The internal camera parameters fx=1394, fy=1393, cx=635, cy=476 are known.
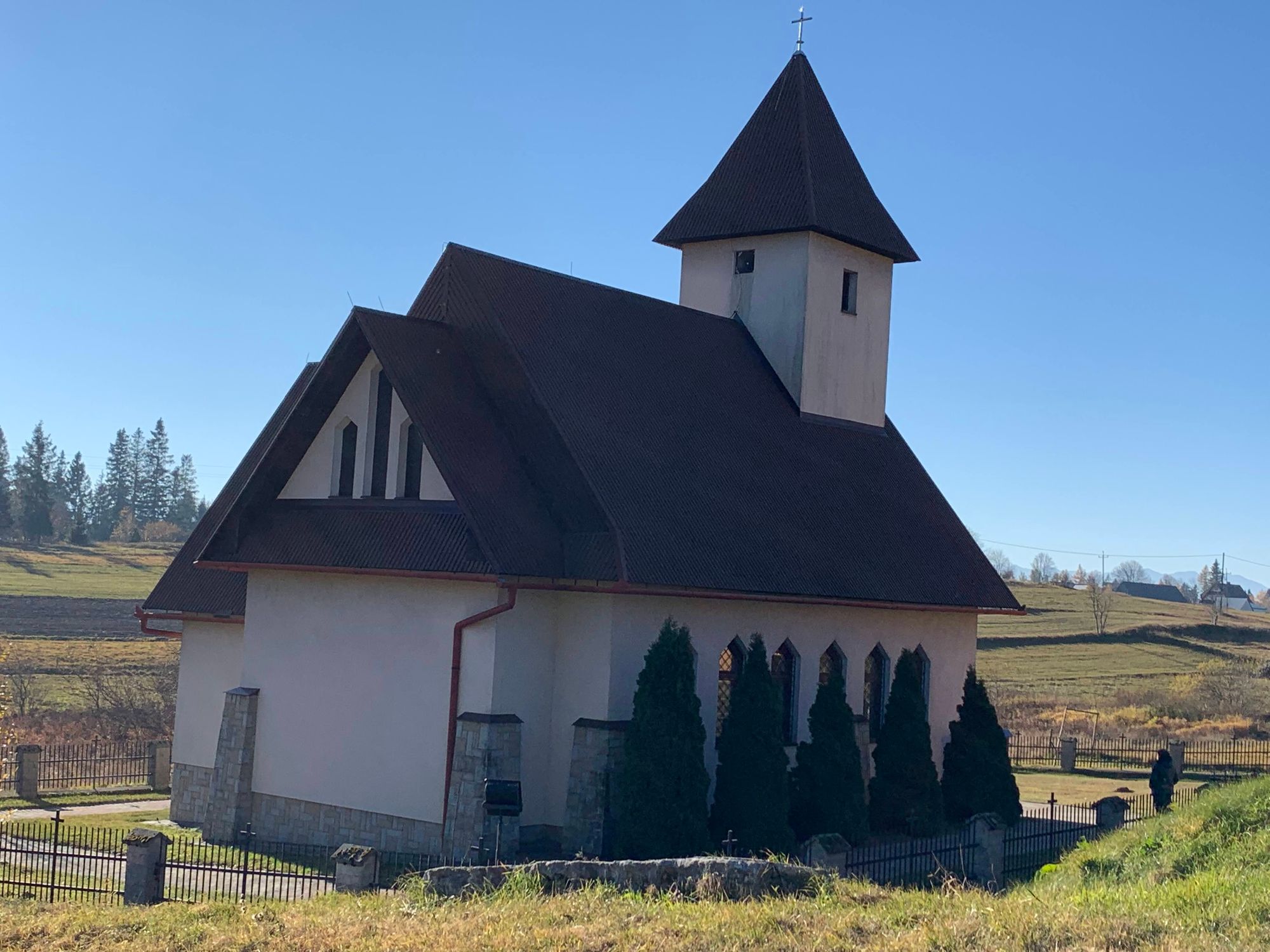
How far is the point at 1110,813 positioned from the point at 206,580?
16747mm

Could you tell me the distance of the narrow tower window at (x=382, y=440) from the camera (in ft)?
71.3

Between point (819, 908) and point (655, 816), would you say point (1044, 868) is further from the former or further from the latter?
point (819, 908)

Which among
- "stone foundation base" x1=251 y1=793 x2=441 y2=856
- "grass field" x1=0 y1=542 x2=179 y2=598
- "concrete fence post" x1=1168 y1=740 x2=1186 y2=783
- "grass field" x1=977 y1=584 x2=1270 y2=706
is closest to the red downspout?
"stone foundation base" x1=251 y1=793 x2=441 y2=856

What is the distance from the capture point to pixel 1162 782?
26.3 m

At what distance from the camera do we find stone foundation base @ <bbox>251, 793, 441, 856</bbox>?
792 inches

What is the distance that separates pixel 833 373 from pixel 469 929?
65.0 ft

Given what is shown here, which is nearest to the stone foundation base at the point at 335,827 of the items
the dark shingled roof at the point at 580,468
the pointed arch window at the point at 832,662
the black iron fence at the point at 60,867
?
the black iron fence at the point at 60,867

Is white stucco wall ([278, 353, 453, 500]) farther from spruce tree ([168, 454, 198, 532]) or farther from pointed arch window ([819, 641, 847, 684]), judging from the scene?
spruce tree ([168, 454, 198, 532])

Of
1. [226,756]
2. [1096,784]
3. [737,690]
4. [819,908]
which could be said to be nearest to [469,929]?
[819,908]

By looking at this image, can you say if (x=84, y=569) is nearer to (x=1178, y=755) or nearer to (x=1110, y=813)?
(x=1178, y=755)

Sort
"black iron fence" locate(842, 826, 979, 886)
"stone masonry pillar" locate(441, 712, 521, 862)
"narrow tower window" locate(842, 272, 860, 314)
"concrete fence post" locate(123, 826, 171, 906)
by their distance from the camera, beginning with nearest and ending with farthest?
"concrete fence post" locate(123, 826, 171, 906)
"black iron fence" locate(842, 826, 979, 886)
"stone masonry pillar" locate(441, 712, 521, 862)
"narrow tower window" locate(842, 272, 860, 314)

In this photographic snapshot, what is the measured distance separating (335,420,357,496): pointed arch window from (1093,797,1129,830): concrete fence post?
1345cm

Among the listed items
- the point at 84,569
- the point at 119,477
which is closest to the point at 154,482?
the point at 119,477

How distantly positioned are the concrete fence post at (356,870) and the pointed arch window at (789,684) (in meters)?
10.0
